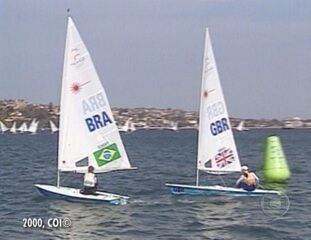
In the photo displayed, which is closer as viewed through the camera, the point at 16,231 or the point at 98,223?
the point at 16,231

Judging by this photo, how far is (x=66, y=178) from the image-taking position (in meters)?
44.3

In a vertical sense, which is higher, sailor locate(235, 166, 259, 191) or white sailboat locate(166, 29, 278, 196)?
white sailboat locate(166, 29, 278, 196)

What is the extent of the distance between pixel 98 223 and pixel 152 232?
1842mm

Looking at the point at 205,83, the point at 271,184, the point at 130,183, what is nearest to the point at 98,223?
the point at 205,83

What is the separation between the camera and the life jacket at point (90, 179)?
27844 mm

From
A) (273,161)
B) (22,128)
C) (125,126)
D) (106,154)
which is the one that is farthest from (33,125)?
(106,154)

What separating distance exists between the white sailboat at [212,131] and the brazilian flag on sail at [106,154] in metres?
3.36

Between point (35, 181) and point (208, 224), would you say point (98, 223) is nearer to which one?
point (208, 224)

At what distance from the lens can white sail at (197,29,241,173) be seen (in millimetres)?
32750

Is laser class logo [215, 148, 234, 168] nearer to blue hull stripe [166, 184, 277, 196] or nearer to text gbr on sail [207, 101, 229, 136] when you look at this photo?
text gbr on sail [207, 101, 229, 136]

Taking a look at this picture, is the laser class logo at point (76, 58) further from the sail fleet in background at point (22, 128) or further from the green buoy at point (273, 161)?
the sail fleet in background at point (22, 128)

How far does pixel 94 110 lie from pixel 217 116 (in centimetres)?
555

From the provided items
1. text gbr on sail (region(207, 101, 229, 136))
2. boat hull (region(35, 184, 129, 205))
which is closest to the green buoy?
text gbr on sail (region(207, 101, 229, 136))

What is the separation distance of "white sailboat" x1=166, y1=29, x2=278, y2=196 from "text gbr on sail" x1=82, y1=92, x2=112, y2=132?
411 centimetres
